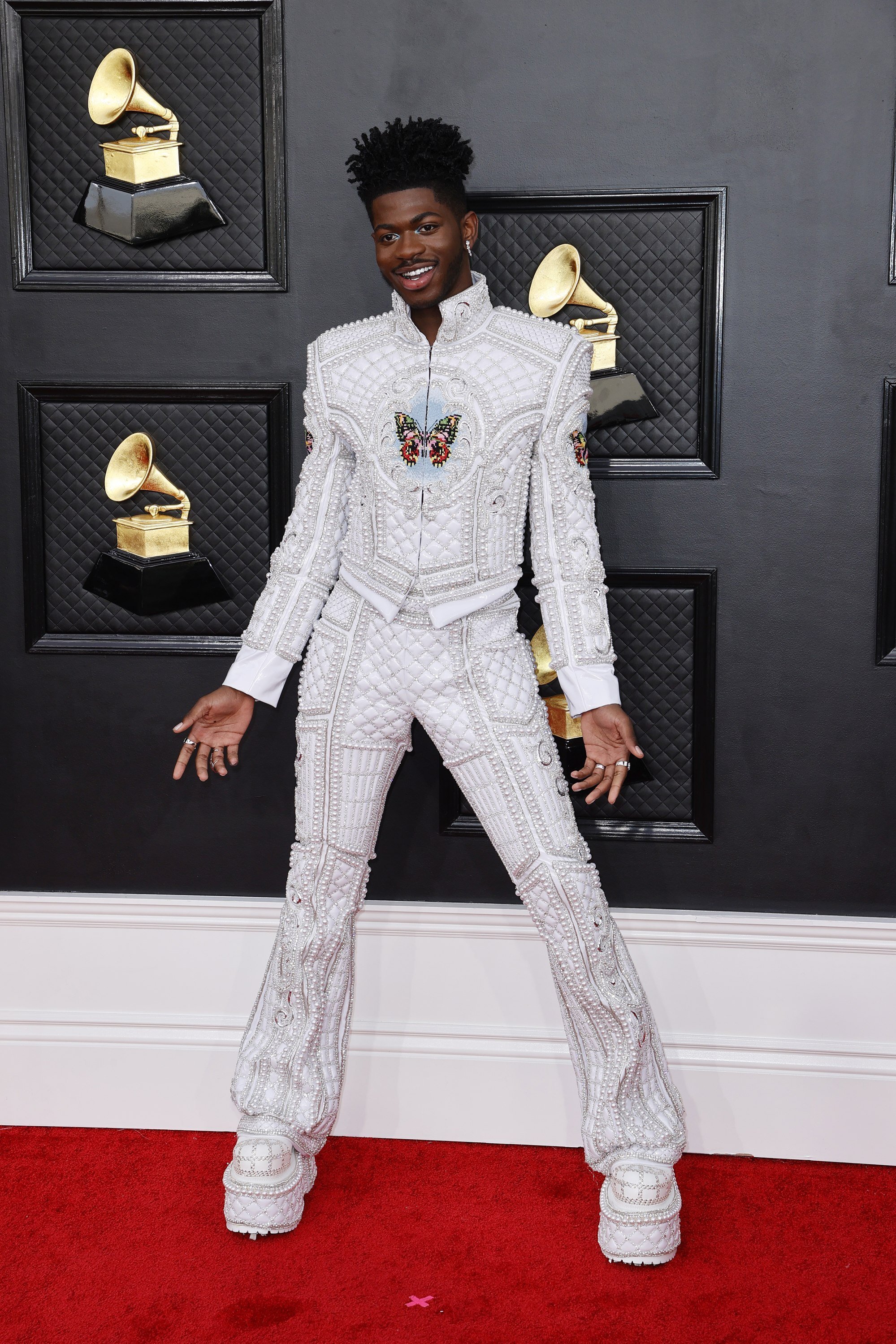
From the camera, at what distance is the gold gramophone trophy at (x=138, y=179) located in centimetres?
235

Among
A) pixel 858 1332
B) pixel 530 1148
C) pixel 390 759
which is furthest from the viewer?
pixel 530 1148

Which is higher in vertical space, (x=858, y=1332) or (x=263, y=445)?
(x=263, y=445)

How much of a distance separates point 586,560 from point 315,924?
0.82 metres

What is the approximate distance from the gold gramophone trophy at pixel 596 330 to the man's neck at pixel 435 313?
300 millimetres

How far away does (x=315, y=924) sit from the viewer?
2.21 metres

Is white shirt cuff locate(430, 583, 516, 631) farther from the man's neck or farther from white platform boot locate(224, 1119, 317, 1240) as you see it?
white platform boot locate(224, 1119, 317, 1240)

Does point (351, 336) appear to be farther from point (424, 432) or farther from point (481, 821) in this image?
point (481, 821)

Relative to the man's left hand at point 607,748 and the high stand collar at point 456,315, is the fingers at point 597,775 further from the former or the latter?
the high stand collar at point 456,315

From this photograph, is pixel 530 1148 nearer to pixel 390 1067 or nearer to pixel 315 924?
pixel 390 1067

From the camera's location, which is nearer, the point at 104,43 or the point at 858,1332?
the point at 858,1332

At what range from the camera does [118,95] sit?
2367 millimetres

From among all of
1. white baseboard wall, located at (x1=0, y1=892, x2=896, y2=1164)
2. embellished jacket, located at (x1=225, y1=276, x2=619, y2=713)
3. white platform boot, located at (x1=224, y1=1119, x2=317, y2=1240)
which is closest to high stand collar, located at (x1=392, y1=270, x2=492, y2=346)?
embellished jacket, located at (x1=225, y1=276, x2=619, y2=713)

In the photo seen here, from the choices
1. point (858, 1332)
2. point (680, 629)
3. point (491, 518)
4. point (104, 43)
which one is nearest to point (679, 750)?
point (680, 629)

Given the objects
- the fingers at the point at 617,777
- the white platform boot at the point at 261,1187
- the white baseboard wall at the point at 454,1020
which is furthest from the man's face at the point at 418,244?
the white platform boot at the point at 261,1187
